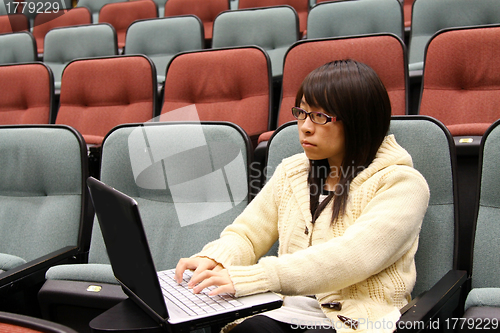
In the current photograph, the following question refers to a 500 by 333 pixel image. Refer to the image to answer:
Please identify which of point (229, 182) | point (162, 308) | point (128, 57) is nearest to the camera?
point (162, 308)

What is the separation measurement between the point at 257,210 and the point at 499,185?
0.25m

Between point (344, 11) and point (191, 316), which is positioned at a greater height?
point (344, 11)

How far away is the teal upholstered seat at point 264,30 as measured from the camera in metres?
1.19

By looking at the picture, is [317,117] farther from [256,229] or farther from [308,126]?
[256,229]

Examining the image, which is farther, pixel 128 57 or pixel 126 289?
pixel 128 57

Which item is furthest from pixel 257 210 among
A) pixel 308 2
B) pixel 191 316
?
pixel 308 2

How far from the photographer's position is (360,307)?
0.42 m

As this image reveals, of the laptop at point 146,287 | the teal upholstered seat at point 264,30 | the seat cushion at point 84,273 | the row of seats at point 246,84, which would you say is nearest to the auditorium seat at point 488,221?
the row of seats at point 246,84

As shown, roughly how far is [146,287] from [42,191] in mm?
422

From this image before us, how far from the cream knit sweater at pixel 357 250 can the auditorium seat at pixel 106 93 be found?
22.9 inches

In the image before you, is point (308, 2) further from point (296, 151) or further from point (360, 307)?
point (360, 307)

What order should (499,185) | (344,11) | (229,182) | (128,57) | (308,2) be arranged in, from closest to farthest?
(499,185), (229,182), (128,57), (344,11), (308,2)

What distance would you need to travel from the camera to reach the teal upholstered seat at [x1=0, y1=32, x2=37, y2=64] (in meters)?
1.47

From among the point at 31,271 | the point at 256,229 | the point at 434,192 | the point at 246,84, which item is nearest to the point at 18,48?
the point at 246,84
